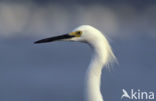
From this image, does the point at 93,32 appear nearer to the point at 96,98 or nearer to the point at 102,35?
the point at 102,35

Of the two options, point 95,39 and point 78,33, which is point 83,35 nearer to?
point 78,33

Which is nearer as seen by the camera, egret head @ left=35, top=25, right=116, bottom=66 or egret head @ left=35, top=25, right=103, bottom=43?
egret head @ left=35, top=25, right=116, bottom=66

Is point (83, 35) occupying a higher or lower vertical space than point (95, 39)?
higher

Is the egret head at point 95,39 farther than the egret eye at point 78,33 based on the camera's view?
No

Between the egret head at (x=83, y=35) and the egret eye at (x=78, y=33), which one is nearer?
the egret head at (x=83, y=35)

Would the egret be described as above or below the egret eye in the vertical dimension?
below

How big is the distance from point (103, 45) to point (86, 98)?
1.16 m

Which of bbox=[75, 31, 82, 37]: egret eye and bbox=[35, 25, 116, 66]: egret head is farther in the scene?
bbox=[75, 31, 82, 37]: egret eye

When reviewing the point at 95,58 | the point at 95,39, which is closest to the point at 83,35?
the point at 95,39

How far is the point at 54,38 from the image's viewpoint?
1069cm

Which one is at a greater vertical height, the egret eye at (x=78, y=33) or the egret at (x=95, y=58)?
the egret eye at (x=78, y=33)

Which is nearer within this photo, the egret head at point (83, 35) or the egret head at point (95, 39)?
the egret head at point (95, 39)

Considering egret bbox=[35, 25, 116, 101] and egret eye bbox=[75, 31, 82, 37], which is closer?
egret bbox=[35, 25, 116, 101]

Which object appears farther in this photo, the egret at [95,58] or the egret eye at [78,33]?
the egret eye at [78,33]
